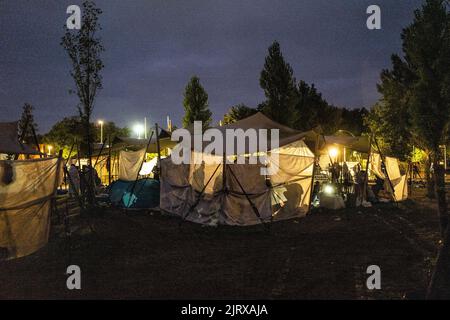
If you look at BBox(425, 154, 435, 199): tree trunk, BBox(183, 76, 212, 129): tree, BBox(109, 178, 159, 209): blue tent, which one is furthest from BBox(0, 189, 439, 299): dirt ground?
BBox(183, 76, 212, 129): tree

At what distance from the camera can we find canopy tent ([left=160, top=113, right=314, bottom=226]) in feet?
43.3

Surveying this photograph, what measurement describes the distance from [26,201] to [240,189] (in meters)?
6.97

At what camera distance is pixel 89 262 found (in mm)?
8492

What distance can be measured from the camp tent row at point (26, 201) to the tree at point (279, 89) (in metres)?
26.8

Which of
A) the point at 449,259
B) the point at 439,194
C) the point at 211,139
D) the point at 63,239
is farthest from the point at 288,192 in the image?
the point at 449,259

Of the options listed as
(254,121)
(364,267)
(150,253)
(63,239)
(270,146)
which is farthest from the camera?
(254,121)

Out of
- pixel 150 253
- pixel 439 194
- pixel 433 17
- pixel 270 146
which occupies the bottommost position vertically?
pixel 150 253

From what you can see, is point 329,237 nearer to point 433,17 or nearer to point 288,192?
point 288,192

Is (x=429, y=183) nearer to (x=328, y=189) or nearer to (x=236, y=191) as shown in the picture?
(x=328, y=189)

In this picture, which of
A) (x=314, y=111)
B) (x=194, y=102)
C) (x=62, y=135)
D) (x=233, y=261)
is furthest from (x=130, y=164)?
(x=62, y=135)

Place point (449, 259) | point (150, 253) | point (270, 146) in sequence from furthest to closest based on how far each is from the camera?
point (270, 146)
point (150, 253)
point (449, 259)

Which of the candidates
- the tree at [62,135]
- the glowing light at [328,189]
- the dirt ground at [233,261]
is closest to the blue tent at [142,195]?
the dirt ground at [233,261]

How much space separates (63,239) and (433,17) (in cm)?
1705

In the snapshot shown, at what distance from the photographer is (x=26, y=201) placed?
7820mm
